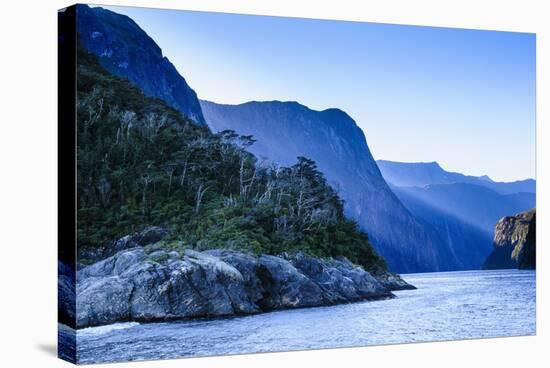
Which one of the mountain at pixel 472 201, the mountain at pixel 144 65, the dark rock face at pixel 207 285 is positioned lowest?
the dark rock face at pixel 207 285

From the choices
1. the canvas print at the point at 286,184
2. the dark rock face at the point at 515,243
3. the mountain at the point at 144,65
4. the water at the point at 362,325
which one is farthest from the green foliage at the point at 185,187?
the dark rock face at the point at 515,243

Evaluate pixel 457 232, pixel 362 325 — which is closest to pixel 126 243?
pixel 362 325

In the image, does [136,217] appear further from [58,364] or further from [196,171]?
[58,364]

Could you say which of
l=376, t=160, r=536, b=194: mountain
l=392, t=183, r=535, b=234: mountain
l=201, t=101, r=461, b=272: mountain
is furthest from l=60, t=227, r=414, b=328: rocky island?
l=392, t=183, r=535, b=234: mountain

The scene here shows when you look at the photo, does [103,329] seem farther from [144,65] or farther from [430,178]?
[430,178]

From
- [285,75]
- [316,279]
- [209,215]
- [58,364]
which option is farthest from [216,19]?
[58,364]

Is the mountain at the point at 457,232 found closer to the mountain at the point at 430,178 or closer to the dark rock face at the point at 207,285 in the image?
the mountain at the point at 430,178

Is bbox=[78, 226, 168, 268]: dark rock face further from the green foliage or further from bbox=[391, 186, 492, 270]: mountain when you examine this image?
bbox=[391, 186, 492, 270]: mountain
